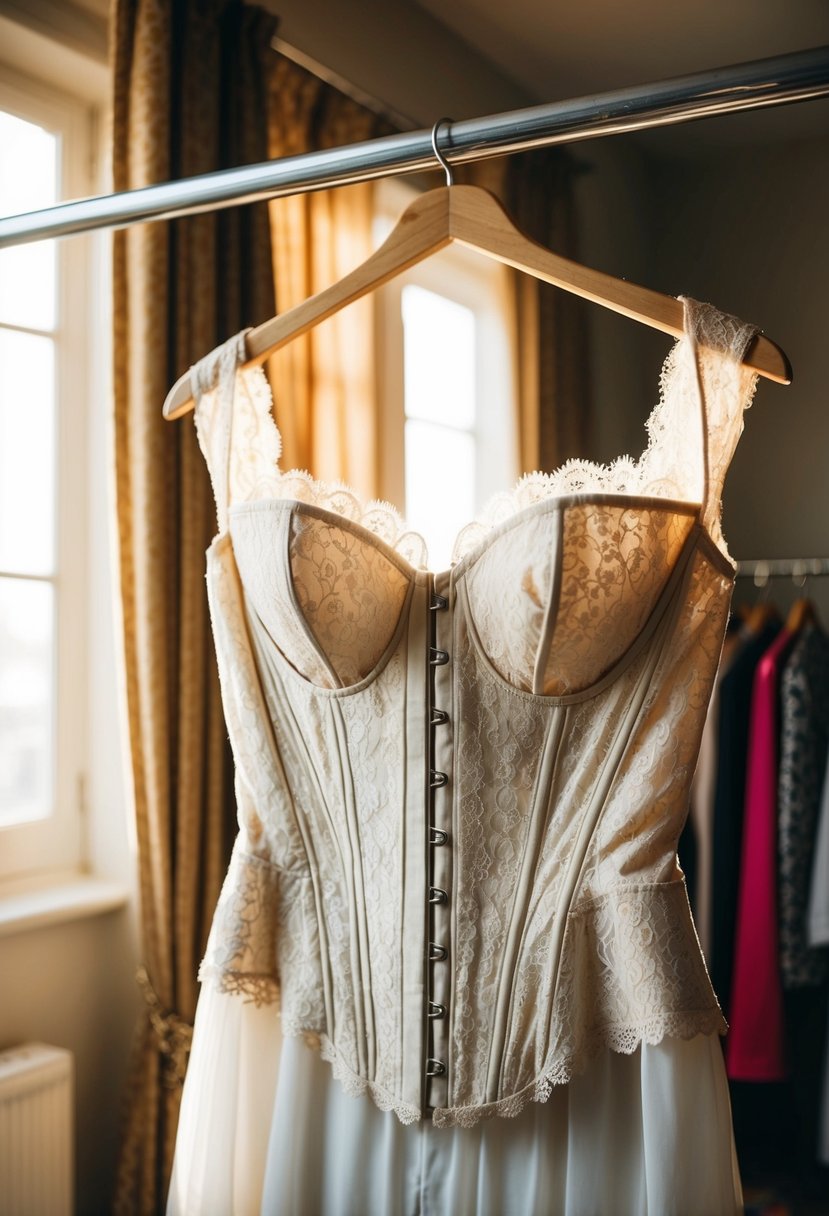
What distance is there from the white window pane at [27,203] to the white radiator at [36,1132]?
4.15ft

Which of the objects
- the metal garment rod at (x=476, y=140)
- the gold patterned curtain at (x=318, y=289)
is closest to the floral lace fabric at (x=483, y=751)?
the metal garment rod at (x=476, y=140)

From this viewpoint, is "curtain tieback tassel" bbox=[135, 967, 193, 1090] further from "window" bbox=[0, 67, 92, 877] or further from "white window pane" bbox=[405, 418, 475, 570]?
"white window pane" bbox=[405, 418, 475, 570]

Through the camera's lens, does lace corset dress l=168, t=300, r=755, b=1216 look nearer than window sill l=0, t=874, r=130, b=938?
Yes

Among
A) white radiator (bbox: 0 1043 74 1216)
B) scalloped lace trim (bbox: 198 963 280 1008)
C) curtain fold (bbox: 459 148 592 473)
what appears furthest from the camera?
curtain fold (bbox: 459 148 592 473)

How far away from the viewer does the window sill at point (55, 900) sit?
1.78m

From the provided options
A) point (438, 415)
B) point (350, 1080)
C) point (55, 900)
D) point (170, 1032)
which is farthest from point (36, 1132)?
point (438, 415)

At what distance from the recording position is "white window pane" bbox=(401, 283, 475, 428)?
9.32ft

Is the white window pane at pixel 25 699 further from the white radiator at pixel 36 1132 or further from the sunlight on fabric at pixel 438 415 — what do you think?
the sunlight on fabric at pixel 438 415

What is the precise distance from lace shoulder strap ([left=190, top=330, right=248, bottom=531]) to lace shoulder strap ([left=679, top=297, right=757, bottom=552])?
0.49m

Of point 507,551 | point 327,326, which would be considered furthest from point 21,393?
point 507,551

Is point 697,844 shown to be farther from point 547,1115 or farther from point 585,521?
point 585,521

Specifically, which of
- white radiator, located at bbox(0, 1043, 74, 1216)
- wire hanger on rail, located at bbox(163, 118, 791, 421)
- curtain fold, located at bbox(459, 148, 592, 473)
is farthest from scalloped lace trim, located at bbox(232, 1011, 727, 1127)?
curtain fold, located at bbox(459, 148, 592, 473)

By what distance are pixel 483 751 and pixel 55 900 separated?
3.54 ft

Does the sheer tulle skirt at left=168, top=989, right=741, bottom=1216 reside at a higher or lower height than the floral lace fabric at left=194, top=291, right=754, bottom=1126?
lower
